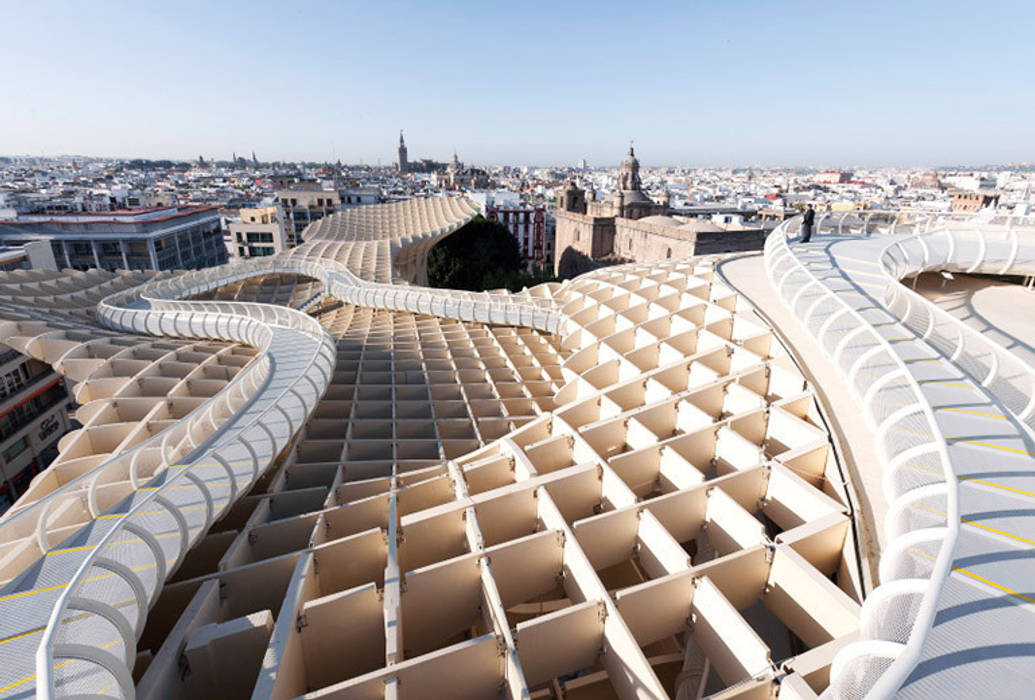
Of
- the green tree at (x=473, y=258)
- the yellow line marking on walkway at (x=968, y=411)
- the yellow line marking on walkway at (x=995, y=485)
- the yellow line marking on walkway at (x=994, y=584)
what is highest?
the yellow line marking on walkway at (x=968, y=411)

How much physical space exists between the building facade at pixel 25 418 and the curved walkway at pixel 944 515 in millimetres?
39757

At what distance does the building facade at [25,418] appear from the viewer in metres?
28.2

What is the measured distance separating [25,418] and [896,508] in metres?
41.7

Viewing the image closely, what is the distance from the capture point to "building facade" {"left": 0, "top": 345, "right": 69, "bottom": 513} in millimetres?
28203

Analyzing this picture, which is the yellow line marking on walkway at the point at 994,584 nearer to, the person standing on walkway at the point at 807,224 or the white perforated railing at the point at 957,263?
the white perforated railing at the point at 957,263

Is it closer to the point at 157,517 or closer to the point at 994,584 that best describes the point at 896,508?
the point at 994,584

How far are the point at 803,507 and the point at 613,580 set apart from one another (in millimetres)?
5381

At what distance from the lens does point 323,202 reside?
322 ft

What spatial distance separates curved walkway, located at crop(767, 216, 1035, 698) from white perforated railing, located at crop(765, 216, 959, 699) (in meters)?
0.02

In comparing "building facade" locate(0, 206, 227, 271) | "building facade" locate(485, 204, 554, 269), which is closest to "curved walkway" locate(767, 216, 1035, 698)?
"building facade" locate(0, 206, 227, 271)

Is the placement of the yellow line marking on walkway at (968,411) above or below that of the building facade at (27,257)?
above

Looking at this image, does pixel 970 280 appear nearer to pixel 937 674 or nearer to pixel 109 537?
pixel 937 674

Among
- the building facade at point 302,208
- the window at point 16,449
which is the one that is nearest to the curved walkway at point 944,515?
the window at point 16,449

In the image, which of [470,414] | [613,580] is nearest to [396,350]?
[470,414]
